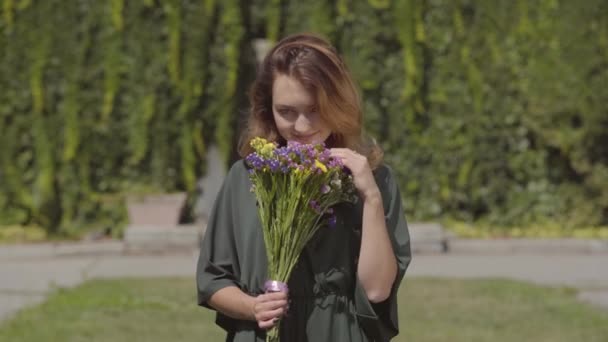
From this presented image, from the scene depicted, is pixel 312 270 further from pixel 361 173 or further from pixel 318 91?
pixel 318 91

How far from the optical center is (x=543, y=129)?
10156 mm

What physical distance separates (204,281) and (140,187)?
780cm

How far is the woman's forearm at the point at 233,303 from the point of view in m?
2.46

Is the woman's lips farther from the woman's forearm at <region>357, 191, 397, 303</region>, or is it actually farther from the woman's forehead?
the woman's forearm at <region>357, 191, 397, 303</region>

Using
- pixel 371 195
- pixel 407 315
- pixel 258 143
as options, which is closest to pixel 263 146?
pixel 258 143

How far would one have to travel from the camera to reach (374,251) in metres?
2.45

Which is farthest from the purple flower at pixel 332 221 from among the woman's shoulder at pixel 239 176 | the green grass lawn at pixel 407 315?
the green grass lawn at pixel 407 315

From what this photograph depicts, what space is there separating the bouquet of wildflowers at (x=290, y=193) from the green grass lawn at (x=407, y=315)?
3442mm

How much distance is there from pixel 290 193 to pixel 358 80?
24.9 ft

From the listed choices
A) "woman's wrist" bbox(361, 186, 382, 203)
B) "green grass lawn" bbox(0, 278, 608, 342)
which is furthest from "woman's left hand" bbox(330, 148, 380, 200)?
"green grass lawn" bbox(0, 278, 608, 342)

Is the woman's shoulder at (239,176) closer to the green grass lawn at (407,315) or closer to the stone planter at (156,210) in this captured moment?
the green grass lawn at (407,315)

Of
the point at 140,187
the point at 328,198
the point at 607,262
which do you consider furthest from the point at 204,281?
the point at 140,187

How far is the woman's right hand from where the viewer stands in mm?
2383

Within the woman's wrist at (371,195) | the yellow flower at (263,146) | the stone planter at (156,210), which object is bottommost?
the stone planter at (156,210)
